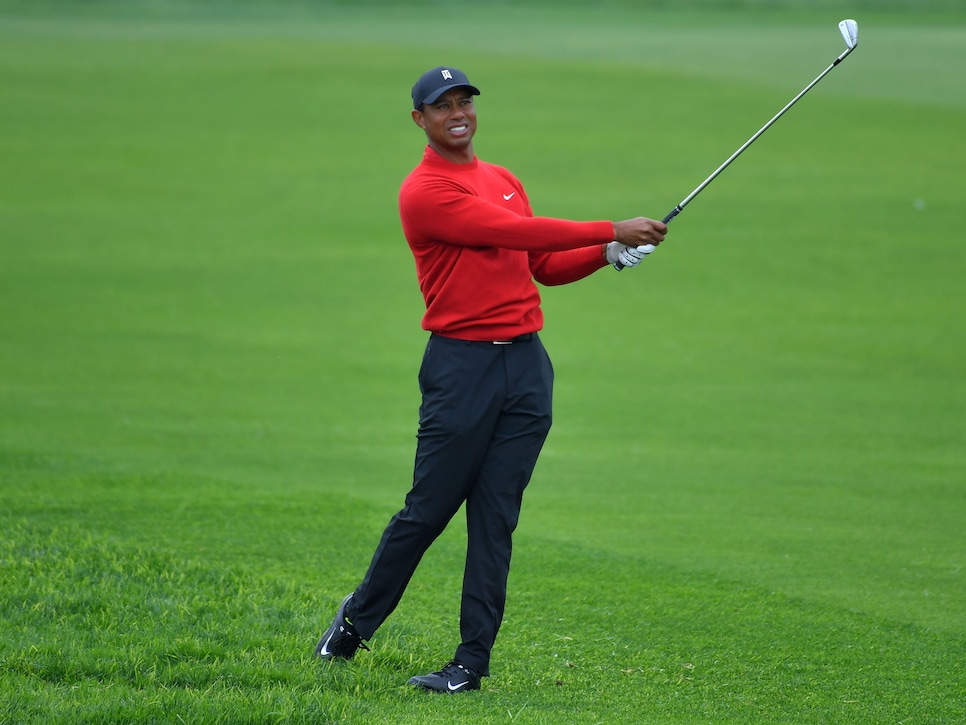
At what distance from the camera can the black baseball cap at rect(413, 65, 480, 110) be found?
469 cm

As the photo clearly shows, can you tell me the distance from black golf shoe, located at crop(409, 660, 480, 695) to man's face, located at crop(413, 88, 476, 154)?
1.79 meters

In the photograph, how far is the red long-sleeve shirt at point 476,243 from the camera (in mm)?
4559

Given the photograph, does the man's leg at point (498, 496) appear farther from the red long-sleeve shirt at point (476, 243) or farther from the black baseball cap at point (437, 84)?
the black baseball cap at point (437, 84)

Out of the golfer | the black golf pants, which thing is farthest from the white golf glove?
the black golf pants

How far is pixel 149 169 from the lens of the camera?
1766 centimetres

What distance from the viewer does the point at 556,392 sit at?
10.4 meters

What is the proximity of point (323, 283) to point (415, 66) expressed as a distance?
33.3 feet

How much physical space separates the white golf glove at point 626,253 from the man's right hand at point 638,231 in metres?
0.07

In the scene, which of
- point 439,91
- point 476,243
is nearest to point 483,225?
point 476,243

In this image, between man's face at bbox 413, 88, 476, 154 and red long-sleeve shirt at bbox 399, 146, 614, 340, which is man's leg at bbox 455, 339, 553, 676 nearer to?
red long-sleeve shirt at bbox 399, 146, 614, 340

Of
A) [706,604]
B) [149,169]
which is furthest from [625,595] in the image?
[149,169]

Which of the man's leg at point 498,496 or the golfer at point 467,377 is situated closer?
the golfer at point 467,377

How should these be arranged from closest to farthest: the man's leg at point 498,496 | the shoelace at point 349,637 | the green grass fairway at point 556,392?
the man's leg at point 498,496 → the shoelace at point 349,637 → the green grass fairway at point 556,392

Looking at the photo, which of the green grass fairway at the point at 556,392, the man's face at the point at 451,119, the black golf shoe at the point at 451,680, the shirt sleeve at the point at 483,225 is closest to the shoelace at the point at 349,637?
the green grass fairway at the point at 556,392
